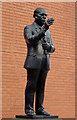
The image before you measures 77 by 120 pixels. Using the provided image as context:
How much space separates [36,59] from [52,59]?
15.9 feet

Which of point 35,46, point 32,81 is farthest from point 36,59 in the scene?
point 32,81

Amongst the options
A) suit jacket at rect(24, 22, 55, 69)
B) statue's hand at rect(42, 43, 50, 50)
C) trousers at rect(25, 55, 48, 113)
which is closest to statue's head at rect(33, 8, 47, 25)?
suit jacket at rect(24, 22, 55, 69)

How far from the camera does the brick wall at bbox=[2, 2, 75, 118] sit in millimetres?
10344

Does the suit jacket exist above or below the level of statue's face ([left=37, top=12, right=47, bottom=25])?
below

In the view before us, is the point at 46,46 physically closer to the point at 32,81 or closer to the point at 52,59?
the point at 32,81

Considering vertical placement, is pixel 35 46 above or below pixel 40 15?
below

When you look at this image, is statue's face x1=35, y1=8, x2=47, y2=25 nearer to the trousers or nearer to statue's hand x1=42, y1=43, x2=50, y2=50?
statue's hand x1=42, y1=43, x2=50, y2=50

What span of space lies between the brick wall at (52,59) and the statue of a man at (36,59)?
3453 millimetres

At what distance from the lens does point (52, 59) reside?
455 inches

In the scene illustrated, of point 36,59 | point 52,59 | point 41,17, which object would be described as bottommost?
point 52,59

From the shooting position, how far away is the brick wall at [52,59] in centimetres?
1034

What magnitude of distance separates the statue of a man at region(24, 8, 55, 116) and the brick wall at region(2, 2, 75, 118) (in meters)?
3.45

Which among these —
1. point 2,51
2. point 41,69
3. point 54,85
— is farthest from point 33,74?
point 54,85

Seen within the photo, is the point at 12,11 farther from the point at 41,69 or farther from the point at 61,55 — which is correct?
the point at 41,69
